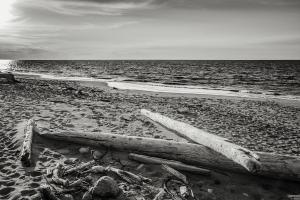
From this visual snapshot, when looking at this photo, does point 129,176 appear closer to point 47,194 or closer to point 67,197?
point 67,197

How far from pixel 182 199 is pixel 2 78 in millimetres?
19050

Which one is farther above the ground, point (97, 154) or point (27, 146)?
point (27, 146)

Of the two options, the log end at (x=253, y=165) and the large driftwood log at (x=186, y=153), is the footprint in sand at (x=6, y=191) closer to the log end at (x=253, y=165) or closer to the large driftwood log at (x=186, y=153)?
the large driftwood log at (x=186, y=153)

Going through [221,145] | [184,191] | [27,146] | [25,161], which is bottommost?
[184,191]

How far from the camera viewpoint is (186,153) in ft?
17.0

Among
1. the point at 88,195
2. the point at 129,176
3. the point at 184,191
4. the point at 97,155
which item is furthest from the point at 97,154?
the point at 184,191

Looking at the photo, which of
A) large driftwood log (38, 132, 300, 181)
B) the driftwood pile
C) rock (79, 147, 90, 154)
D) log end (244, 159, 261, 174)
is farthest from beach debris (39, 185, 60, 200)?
log end (244, 159, 261, 174)

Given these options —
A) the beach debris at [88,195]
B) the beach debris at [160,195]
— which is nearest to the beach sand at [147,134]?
the beach debris at [160,195]

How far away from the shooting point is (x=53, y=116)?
855cm

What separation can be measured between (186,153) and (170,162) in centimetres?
42

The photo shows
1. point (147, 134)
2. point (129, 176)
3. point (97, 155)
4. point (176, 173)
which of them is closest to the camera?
point (129, 176)

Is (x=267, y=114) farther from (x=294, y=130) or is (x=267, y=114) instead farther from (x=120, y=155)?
(x=120, y=155)

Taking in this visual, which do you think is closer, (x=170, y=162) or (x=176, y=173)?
(x=176, y=173)

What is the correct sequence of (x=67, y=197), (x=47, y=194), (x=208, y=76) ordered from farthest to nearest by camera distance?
(x=208, y=76)
(x=67, y=197)
(x=47, y=194)
